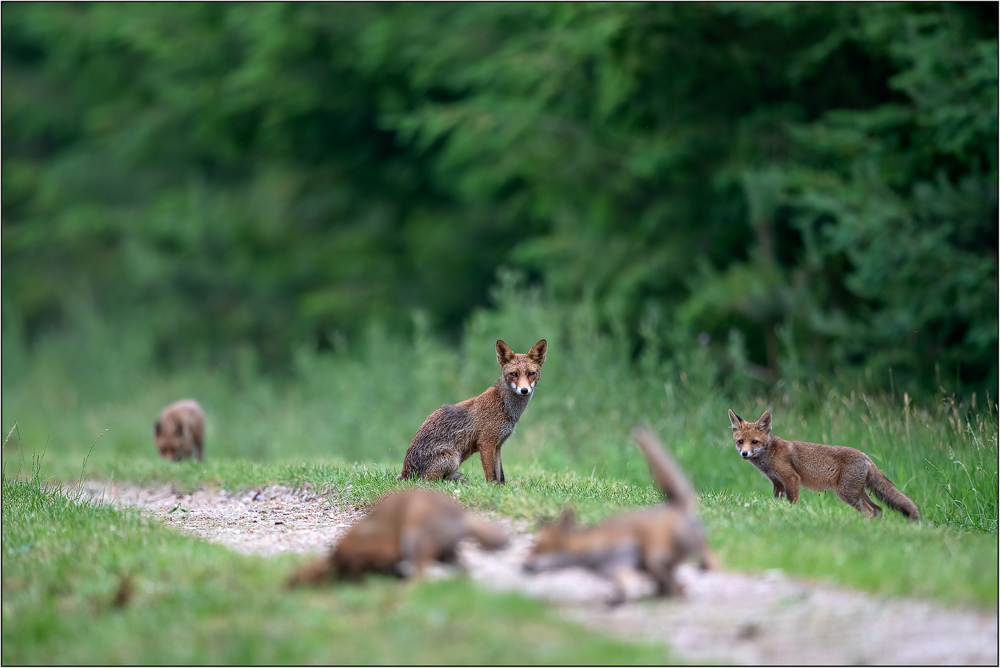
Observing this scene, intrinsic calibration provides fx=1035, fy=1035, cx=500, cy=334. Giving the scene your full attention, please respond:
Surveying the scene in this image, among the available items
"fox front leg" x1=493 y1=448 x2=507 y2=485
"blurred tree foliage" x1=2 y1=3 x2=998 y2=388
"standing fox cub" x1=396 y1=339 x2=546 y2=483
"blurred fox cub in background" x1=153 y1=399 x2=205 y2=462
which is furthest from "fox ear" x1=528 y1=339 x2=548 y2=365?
"blurred fox cub in background" x1=153 y1=399 x2=205 y2=462

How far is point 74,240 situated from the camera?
27.7 metres

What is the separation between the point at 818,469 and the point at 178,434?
731 cm

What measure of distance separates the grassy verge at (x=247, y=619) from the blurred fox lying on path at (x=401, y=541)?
0.30 feet

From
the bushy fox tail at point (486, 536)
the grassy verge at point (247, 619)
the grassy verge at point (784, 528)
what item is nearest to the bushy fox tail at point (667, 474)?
the grassy verge at point (784, 528)

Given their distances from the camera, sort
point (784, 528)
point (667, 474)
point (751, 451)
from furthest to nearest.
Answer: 1. point (751, 451)
2. point (784, 528)
3. point (667, 474)

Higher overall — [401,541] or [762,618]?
[401,541]

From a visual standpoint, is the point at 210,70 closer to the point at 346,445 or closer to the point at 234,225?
the point at 234,225

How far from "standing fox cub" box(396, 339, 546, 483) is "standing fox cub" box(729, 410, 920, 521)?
5.74 ft

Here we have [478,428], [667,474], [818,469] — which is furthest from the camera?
[478,428]

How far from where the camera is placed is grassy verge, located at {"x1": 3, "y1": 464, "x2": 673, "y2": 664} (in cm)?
428

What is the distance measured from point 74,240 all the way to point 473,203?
40.7 feet

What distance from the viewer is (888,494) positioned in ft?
24.6

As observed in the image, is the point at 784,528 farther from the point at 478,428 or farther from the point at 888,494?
the point at 478,428

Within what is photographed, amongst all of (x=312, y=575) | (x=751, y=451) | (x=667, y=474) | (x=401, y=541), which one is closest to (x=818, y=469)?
(x=751, y=451)
